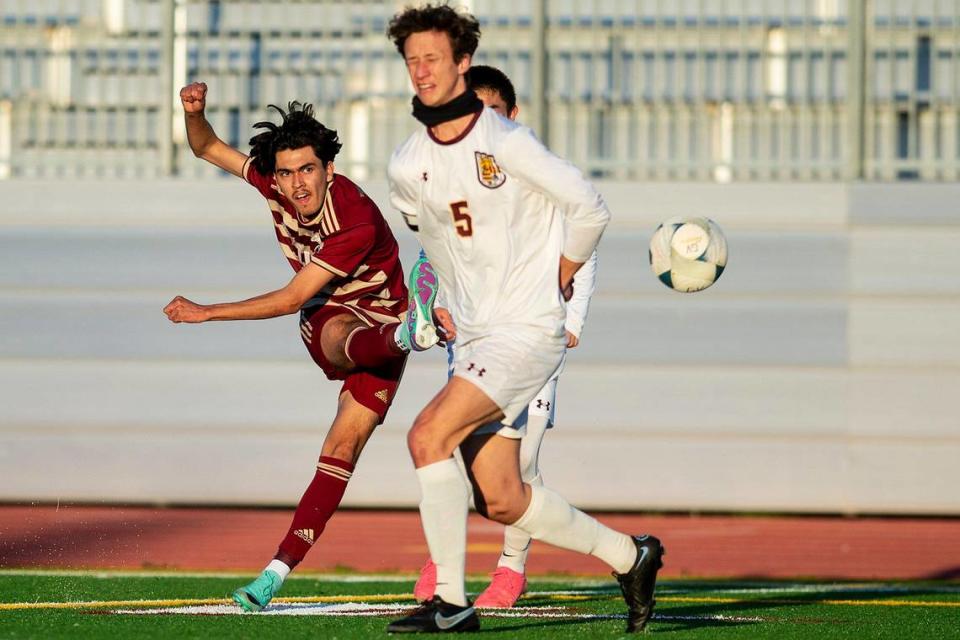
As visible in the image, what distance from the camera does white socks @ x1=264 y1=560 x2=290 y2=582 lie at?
5938 millimetres

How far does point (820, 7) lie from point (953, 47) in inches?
38.5

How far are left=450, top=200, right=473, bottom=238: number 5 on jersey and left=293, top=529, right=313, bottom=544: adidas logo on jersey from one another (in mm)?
1653

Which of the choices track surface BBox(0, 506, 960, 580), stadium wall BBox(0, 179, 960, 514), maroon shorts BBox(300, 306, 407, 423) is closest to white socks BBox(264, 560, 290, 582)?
maroon shorts BBox(300, 306, 407, 423)

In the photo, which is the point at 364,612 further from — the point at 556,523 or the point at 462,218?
the point at 462,218

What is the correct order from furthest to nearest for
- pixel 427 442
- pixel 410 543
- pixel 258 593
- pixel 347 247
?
pixel 410 543, pixel 347 247, pixel 258 593, pixel 427 442

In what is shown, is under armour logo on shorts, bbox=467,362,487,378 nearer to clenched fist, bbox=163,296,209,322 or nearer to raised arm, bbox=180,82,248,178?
clenched fist, bbox=163,296,209,322

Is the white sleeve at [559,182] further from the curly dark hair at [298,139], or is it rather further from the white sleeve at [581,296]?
the white sleeve at [581,296]

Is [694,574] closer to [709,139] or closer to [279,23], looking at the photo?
[709,139]

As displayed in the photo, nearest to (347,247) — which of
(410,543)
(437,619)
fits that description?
(437,619)

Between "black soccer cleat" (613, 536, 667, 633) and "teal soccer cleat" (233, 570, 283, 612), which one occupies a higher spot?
"black soccer cleat" (613, 536, 667, 633)

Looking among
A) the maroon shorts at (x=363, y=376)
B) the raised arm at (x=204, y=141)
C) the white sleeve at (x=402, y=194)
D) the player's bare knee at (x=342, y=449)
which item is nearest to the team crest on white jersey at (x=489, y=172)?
the white sleeve at (x=402, y=194)

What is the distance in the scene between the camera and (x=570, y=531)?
17.1 ft

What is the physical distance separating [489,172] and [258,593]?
1854mm

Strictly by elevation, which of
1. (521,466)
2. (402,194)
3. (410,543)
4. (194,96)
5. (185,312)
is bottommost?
(410,543)
